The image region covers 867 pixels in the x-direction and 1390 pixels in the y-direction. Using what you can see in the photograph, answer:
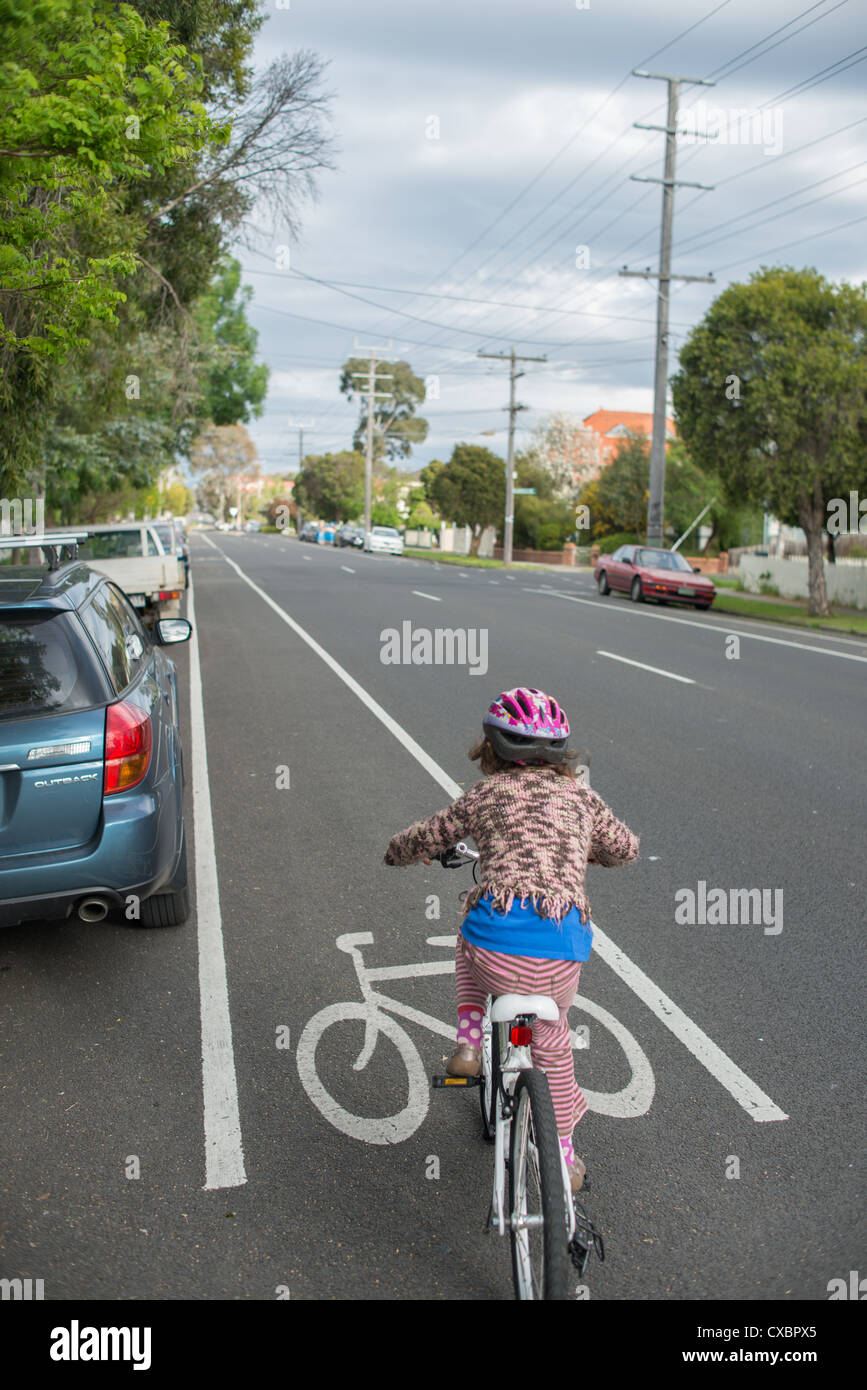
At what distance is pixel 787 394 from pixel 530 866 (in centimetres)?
2223

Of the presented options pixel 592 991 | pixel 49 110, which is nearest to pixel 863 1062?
pixel 592 991

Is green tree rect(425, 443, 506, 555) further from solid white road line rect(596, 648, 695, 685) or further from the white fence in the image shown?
solid white road line rect(596, 648, 695, 685)

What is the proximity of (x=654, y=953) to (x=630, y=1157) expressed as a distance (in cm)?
173

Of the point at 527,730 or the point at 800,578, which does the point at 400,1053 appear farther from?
the point at 800,578

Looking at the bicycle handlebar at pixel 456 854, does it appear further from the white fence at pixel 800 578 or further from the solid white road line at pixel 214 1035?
the white fence at pixel 800 578

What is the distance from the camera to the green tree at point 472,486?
6147cm

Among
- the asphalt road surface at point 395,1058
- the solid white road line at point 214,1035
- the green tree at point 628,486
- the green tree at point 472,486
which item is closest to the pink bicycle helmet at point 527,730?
the asphalt road surface at point 395,1058

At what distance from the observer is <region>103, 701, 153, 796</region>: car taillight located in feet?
15.5

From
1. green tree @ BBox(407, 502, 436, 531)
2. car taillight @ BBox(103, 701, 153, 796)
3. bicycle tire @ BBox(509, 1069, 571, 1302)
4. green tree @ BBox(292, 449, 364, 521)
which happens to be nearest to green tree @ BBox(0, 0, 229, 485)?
car taillight @ BBox(103, 701, 153, 796)

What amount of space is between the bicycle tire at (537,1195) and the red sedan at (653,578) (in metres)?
24.4

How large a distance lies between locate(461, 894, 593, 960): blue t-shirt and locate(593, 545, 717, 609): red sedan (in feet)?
79.1

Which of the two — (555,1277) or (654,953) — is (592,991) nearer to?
(654,953)

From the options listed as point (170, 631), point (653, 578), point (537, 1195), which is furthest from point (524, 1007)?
point (653, 578)

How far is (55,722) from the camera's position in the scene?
464 cm
